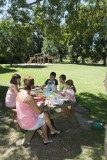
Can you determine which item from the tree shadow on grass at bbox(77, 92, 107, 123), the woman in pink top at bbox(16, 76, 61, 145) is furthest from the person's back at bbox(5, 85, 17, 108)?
the tree shadow on grass at bbox(77, 92, 107, 123)

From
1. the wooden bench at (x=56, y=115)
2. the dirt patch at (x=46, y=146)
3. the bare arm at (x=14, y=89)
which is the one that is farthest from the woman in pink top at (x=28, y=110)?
the bare arm at (x=14, y=89)

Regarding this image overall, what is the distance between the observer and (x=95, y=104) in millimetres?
12148

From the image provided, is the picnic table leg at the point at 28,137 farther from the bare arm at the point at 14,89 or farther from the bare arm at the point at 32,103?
the bare arm at the point at 14,89

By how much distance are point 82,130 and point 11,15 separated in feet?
27.2

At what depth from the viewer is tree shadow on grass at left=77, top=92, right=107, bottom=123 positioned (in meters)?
9.96

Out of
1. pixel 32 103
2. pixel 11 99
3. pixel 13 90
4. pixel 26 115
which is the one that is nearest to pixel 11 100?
pixel 11 99

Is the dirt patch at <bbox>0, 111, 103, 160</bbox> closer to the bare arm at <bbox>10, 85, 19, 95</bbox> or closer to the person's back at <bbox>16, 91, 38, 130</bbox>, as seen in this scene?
the person's back at <bbox>16, 91, 38, 130</bbox>

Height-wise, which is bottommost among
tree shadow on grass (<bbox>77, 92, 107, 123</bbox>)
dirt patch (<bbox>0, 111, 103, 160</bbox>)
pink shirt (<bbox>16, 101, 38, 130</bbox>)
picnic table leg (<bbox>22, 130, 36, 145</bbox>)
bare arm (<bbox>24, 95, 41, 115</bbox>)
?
dirt patch (<bbox>0, 111, 103, 160</bbox>)

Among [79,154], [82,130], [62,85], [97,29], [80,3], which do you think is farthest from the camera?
[97,29]

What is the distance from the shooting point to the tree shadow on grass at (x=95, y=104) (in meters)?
9.96

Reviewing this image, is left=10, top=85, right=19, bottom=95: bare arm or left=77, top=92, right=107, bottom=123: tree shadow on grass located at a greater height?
left=10, top=85, right=19, bottom=95: bare arm

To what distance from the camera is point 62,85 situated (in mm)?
9719

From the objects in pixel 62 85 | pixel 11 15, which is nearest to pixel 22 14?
pixel 11 15

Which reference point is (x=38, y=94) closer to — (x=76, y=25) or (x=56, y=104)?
(x=56, y=104)
